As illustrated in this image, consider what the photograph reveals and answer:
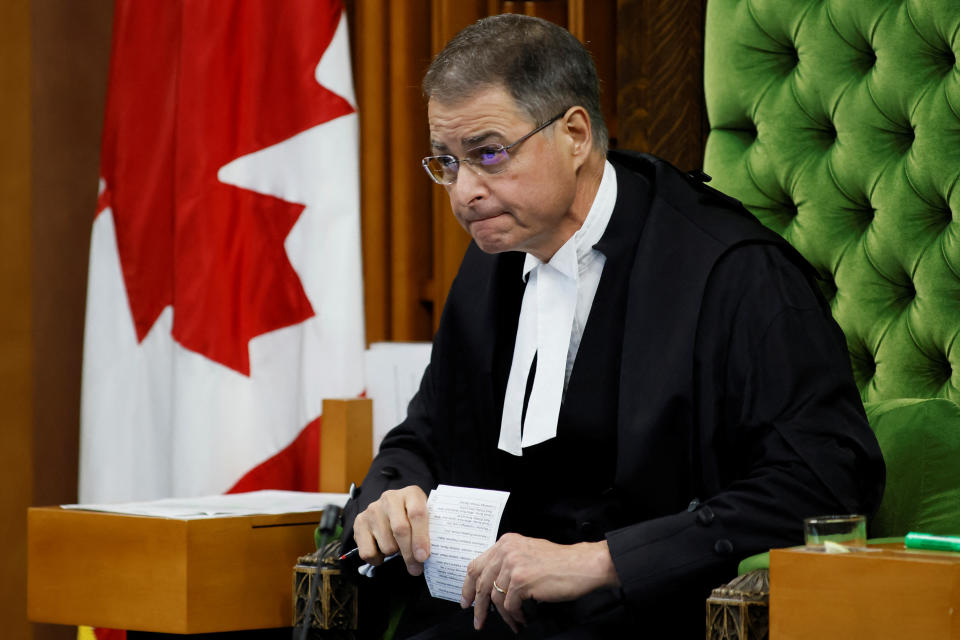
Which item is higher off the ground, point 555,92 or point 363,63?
point 363,63

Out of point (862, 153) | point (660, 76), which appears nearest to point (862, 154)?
point (862, 153)

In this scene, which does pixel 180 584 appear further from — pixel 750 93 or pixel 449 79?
pixel 750 93

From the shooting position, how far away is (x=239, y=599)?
82.4 inches

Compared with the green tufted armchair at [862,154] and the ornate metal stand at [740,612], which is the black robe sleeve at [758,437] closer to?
the ornate metal stand at [740,612]

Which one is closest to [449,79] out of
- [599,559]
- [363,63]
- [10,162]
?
[599,559]

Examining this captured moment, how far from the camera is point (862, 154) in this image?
89.0 inches

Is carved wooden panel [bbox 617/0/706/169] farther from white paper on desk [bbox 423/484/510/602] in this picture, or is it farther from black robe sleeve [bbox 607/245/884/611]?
white paper on desk [bbox 423/484/510/602]

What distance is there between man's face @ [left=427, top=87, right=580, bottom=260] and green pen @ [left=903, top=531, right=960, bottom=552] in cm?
79

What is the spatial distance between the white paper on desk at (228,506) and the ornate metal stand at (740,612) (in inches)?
32.3

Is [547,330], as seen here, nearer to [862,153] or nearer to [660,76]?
[862,153]

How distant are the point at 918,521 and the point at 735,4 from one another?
1250 mm

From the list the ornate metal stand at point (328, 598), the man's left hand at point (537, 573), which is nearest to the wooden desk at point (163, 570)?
the ornate metal stand at point (328, 598)

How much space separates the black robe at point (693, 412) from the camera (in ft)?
5.05

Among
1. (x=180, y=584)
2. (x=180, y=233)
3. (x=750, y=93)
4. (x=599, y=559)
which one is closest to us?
(x=599, y=559)
